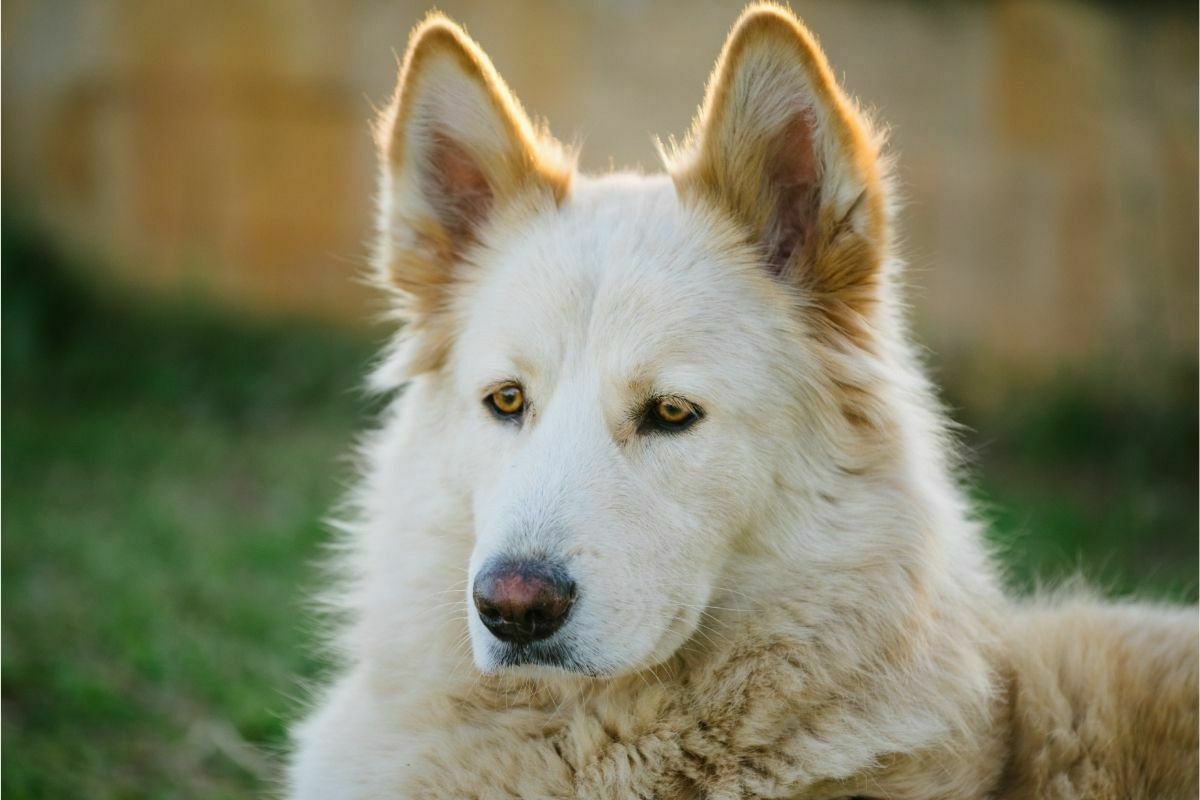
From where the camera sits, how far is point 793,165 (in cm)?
331

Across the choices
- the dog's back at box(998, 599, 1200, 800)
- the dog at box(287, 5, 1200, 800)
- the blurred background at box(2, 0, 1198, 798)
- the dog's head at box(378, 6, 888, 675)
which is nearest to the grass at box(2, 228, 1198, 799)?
the blurred background at box(2, 0, 1198, 798)

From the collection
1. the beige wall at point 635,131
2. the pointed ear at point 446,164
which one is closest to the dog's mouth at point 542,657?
the pointed ear at point 446,164

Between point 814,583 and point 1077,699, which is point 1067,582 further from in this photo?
point 814,583

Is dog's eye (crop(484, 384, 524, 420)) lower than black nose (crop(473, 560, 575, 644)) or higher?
higher

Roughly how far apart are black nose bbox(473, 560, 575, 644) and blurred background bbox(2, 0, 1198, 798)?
5877 millimetres

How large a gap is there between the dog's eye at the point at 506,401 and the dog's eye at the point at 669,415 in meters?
0.39

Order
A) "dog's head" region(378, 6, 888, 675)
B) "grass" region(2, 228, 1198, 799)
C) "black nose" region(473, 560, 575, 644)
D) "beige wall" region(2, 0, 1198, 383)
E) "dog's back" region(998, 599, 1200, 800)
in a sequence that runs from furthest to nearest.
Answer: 1. "beige wall" region(2, 0, 1198, 383)
2. "grass" region(2, 228, 1198, 799)
3. "dog's back" region(998, 599, 1200, 800)
4. "dog's head" region(378, 6, 888, 675)
5. "black nose" region(473, 560, 575, 644)

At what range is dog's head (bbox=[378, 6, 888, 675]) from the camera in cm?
288

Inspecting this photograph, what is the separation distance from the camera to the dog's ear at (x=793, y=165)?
3072 mm

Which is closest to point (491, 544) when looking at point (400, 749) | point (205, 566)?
point (400, 749)

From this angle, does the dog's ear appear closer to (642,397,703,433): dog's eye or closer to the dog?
the dog

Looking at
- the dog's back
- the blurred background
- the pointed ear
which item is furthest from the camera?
the blurred background

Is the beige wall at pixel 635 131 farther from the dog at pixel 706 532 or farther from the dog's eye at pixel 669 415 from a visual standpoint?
the dog's eye at pixel 669 415

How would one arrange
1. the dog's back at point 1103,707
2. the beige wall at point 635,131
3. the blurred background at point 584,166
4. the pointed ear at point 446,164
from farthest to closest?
the beige wall at point 635,131 → the blurred background at point 584,166 → the pointed ear at point 446,164 → the dog's back at point 1103,707
